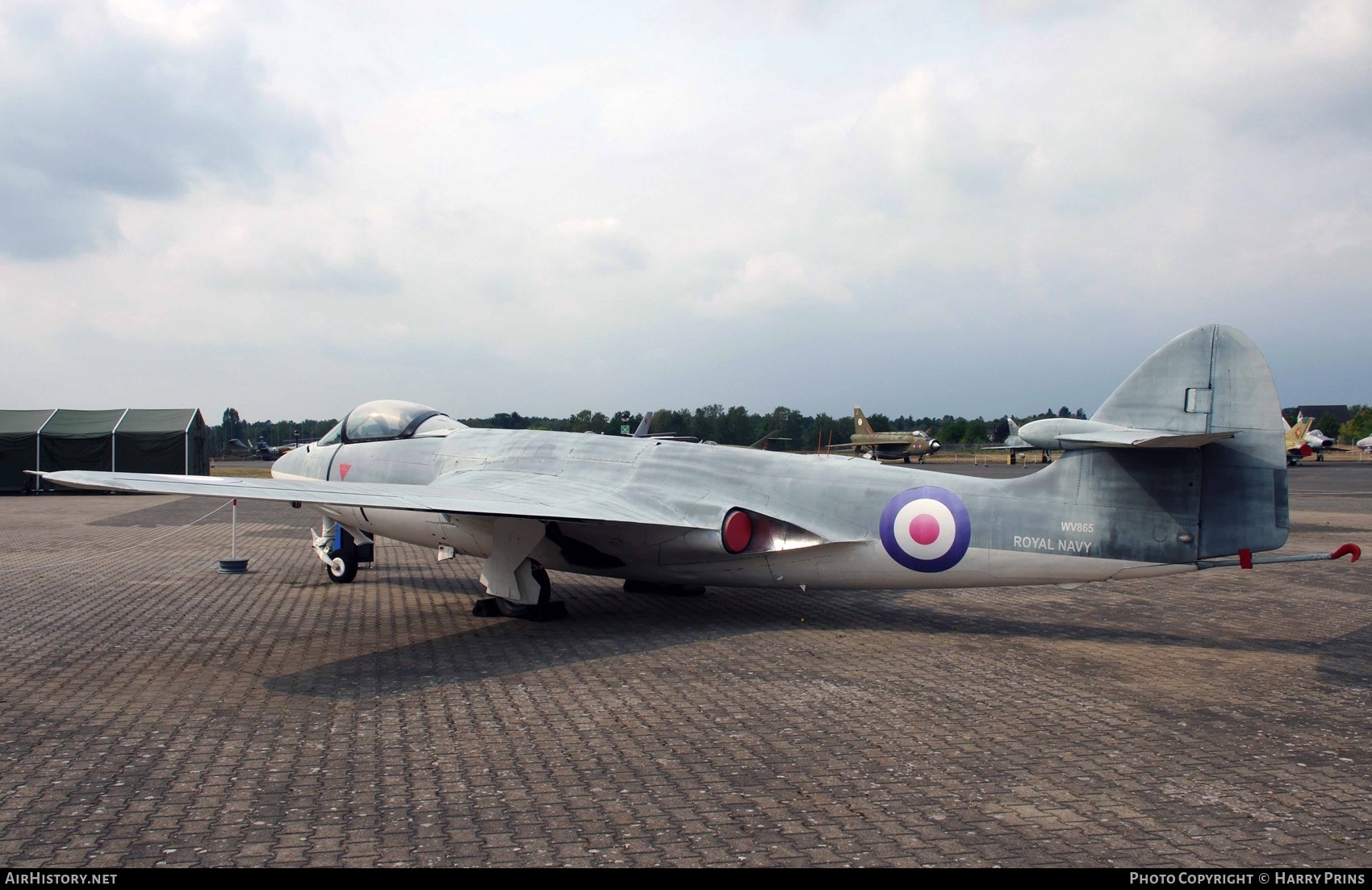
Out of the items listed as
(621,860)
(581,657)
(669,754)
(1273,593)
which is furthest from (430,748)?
(1273,593)

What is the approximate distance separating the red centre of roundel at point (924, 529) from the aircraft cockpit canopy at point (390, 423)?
22.8ft

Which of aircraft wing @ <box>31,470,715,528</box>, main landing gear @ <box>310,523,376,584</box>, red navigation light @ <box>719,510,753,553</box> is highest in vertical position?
aircraft wing @ <box>31,470,715,528</box>

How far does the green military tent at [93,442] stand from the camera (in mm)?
32656

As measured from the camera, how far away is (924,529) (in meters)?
8.86

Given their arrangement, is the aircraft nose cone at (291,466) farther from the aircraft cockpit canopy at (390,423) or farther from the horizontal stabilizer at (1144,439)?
the horizontal stabilizer at (1144,439)

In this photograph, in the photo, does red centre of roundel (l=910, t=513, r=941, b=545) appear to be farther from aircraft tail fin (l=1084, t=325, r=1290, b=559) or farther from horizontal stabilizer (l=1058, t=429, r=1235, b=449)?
aircraft tail fin (l=1084, t=325, r=1290, b=559)

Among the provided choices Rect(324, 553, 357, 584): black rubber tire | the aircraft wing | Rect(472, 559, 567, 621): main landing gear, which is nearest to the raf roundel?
the aircraft wing

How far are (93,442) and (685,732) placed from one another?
1402 inches

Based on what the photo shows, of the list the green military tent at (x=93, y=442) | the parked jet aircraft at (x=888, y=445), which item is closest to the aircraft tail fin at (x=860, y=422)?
the parked jet aircraft at (x=888, y=445)

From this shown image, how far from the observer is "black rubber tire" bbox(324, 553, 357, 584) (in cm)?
1282

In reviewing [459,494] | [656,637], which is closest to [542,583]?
[459,494]

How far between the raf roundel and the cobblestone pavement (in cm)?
91

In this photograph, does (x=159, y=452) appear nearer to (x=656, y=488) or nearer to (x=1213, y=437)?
(x=656, y=488)

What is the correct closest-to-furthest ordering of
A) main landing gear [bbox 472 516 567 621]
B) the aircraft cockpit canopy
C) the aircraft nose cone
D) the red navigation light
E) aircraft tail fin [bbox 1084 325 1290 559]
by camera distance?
1. aircraft tail fin [bbox 1084 325 1290 559]
2. the red navigation light
3. main landing gear [bbox 472 516 567 621]
4. the aircraft cockpit canopy
5. the aircraft nose cone
